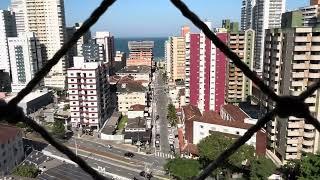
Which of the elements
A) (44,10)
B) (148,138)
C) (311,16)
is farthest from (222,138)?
(44,10)

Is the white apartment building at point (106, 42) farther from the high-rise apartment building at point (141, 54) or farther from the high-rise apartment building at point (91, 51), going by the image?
the high-rise apartment building at point (141, 54)

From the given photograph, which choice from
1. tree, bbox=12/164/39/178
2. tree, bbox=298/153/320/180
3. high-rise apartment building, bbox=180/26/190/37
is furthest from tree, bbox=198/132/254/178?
high-rise apartment building, bbox=180/26/190/37

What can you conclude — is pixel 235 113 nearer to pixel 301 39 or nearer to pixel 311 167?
pixel 301 39

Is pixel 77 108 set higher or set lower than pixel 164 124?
higher

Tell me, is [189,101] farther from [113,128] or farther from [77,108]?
[77,108]

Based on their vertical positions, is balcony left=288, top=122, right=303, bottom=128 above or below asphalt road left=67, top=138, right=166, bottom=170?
above

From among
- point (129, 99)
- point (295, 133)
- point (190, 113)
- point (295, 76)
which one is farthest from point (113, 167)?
point (129, 99)

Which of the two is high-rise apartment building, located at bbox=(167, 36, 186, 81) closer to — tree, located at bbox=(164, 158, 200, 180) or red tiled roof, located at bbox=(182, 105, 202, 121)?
red tiled roof, located at bbox=(182, 105, 202, 121)
